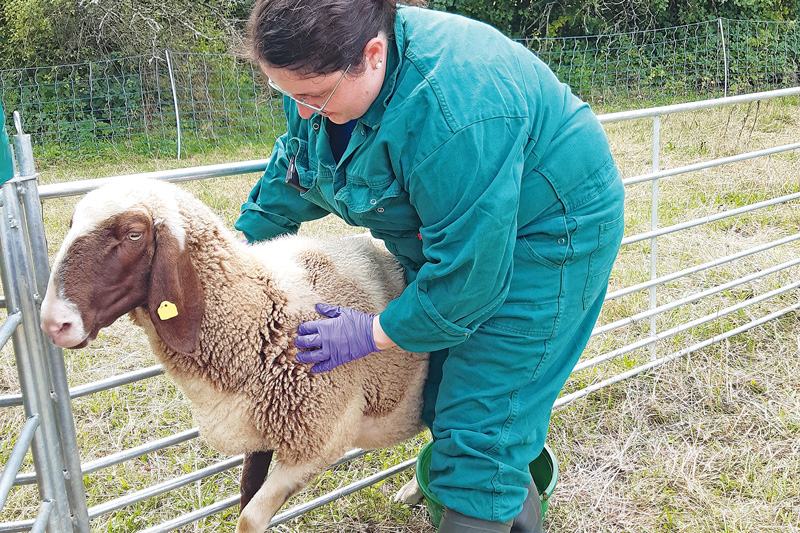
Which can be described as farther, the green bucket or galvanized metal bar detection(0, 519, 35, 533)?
the green bucket

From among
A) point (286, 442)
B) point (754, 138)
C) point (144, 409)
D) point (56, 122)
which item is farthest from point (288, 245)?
point (56, 122)

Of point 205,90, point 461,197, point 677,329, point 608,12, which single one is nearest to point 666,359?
point 677,329

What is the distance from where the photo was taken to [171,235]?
1.72 meters

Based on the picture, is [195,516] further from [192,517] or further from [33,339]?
[33,339]

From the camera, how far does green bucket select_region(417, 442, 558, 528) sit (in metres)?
2.20

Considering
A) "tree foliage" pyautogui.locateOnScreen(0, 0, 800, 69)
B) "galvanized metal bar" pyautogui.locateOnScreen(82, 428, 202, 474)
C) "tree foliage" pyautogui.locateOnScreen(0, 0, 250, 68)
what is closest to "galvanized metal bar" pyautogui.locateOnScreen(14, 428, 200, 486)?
"galvanized metal bar" pyautogui.locateOnScreen(82, 428, 202, 474)

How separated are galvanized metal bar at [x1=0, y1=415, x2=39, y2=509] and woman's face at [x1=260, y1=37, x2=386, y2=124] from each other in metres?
1.02

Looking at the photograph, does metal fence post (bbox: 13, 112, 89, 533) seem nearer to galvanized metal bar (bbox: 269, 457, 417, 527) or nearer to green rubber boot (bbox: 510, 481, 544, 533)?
galvanized metal bar (bbox: 269, 457, 417, 527)

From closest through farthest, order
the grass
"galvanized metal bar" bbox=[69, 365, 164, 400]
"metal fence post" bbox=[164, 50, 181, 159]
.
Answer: "galvanized metal bar" bbox=[69, 365, 164, 400] → the grass → "metal fence post" bbox=[164, 50, 181, 159]

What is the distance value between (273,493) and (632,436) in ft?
5.92

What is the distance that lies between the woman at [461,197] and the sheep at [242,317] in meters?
0.12

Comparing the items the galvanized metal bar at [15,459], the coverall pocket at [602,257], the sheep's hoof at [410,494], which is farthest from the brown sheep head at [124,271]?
the sheep's hoof at [410,494]

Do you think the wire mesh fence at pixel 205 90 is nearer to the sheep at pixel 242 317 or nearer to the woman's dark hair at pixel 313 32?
the sheep at pixel 242 317

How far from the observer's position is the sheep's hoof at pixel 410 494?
2.63 m
